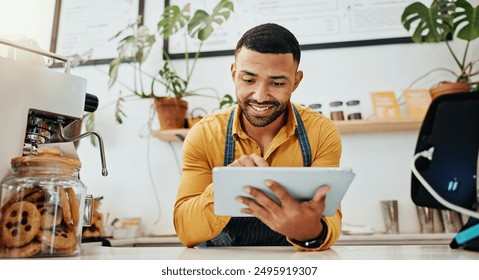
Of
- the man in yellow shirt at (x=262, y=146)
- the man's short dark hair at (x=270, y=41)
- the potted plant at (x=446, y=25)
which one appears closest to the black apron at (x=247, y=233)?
the man in yellow shirt at (x=262, y=146)

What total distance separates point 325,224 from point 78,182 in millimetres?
430

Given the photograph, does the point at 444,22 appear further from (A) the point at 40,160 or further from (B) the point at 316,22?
(A) the point at 40,160

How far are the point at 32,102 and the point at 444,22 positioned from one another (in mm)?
1817

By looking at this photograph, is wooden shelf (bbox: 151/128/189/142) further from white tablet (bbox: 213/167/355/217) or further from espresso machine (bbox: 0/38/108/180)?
white tablet (bbox: 213/167/355/217)

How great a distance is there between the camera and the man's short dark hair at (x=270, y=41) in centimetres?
89

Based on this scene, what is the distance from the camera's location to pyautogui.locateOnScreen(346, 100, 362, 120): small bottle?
192 cm

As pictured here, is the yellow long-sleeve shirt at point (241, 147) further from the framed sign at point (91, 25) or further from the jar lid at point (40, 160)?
the framed sign at point (91, 25)

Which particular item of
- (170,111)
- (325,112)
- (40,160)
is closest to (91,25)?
(170,111)

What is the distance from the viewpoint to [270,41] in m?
0.90

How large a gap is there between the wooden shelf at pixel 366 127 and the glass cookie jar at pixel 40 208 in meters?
1.37

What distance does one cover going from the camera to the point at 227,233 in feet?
3.58

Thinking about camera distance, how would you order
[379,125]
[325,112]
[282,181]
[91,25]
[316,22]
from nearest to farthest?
[282,181]
[379,125]
[325,112]
[316,22]
[91,25]
